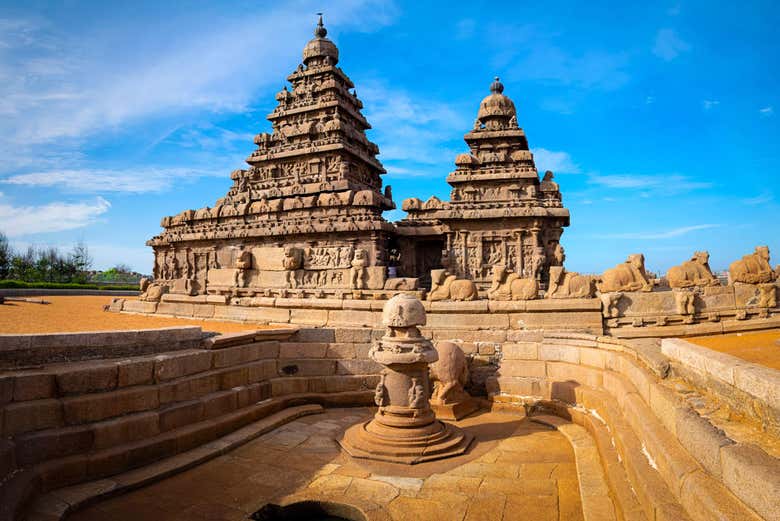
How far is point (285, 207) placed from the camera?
2045 cm

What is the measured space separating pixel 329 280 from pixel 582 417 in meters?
12.7

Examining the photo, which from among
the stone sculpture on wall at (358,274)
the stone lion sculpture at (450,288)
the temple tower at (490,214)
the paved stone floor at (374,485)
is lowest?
the paved stone floor at (374,485)

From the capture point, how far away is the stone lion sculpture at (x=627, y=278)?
10.1 m

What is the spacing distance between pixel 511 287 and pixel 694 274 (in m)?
Result: 3.98

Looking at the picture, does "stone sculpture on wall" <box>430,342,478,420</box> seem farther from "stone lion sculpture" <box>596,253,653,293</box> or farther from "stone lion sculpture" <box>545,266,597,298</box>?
"stone lion sculpture" <box>596,253,653,293</box>

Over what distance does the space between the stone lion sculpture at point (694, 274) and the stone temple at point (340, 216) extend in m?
7.26

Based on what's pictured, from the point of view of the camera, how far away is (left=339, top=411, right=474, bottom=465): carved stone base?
559 centimetres

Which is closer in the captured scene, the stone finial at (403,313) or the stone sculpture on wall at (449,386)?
the stone finial at (403,313)

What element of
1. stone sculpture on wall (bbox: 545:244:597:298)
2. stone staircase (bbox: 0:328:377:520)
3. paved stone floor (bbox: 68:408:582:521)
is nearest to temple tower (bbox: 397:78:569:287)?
stone sculpture on wall (bbox: 545:244:597:298)

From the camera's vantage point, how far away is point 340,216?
19.0m

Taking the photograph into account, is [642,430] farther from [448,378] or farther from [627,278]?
[627,278]

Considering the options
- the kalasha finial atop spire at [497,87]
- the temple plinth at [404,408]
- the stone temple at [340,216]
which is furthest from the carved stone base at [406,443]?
the kalasha finial atop spire at [497,87]

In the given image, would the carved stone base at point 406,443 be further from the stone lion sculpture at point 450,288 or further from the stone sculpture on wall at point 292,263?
the stone sculpture on wall at point 292,263

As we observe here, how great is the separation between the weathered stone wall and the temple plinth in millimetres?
1839
